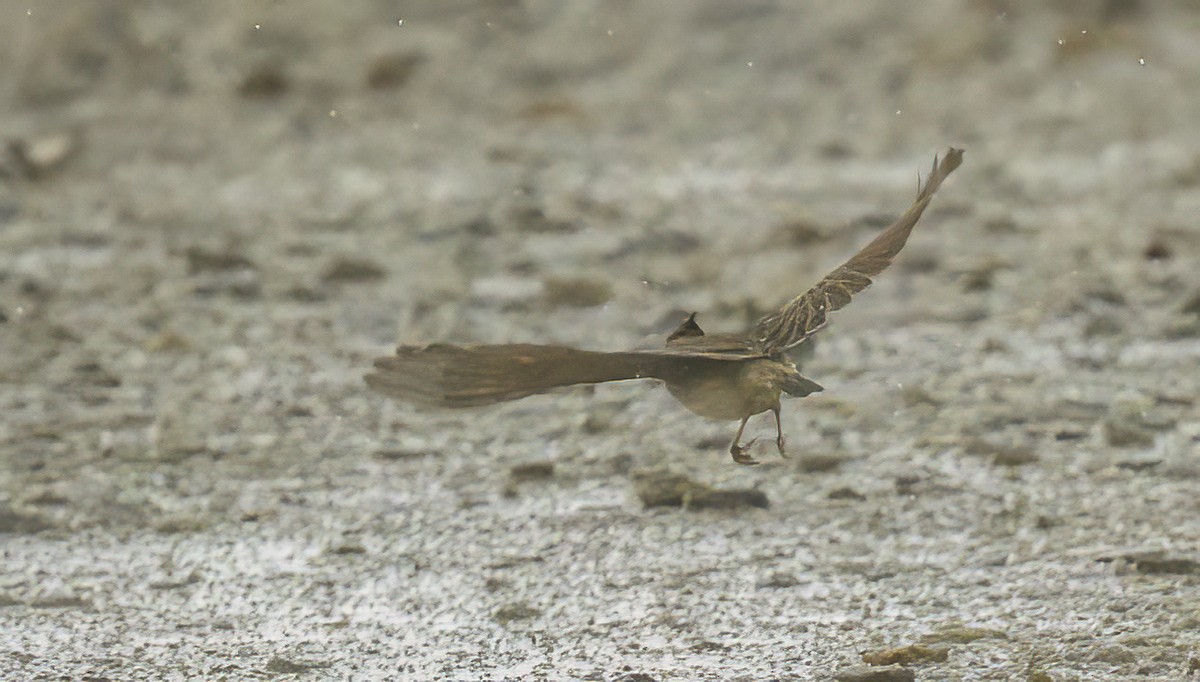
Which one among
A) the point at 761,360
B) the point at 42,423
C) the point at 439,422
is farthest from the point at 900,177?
the point at 42,423

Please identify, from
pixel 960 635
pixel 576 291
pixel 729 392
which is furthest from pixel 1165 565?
pixel 576 291

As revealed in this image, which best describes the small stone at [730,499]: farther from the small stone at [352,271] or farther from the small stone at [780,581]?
the small stone at [352,271]

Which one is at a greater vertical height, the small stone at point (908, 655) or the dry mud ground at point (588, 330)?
the dry mud ground at point (588, 330)

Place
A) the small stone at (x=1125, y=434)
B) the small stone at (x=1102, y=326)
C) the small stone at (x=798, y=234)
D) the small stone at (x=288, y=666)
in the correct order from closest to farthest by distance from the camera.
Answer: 1. the small stone at (x=798, y=234)
2. the small stone at (x=1102, y=326)
3. the small stone at (x=1125, y=434)
4. the small stone at (x=288, y=666)

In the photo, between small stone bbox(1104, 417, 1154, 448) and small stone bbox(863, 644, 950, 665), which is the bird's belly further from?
small stone bbox(863, 644, 950, 665)

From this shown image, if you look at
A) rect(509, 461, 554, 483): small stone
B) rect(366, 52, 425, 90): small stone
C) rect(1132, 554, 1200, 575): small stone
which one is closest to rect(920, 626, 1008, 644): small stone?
rect(1132, 554, 1200, 575): small stone

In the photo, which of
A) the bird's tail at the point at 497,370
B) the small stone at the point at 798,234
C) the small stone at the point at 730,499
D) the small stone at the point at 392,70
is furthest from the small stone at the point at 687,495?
the small stone at the point at 392,70
